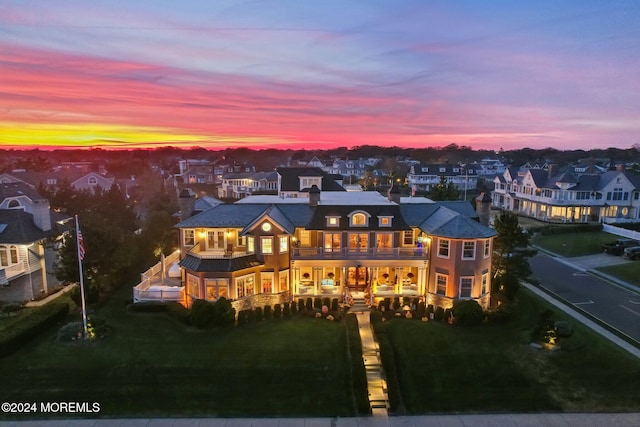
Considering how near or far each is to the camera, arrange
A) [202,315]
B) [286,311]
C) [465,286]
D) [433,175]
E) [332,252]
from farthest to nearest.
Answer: [433,175] < [332,252] < [465,286] < [286,311] < [202,315]

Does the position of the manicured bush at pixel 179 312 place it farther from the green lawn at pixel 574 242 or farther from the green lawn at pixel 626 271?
the green lawn at pixel 574 242

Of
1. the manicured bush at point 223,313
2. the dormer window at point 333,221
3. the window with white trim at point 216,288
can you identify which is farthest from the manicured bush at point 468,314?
the window with white trim at point 216,288

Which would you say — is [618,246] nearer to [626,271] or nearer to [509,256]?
[626,271]

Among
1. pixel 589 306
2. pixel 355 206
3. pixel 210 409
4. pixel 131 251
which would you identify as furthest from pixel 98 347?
pixel 589 306

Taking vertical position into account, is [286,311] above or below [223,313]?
below

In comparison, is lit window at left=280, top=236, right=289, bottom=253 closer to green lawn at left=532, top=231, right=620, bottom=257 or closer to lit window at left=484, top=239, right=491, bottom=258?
lit window at left=484, top=239, right=491, bottom=258

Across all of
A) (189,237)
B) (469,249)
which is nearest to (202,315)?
(189,237)

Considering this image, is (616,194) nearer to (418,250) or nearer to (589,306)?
(589,306)
